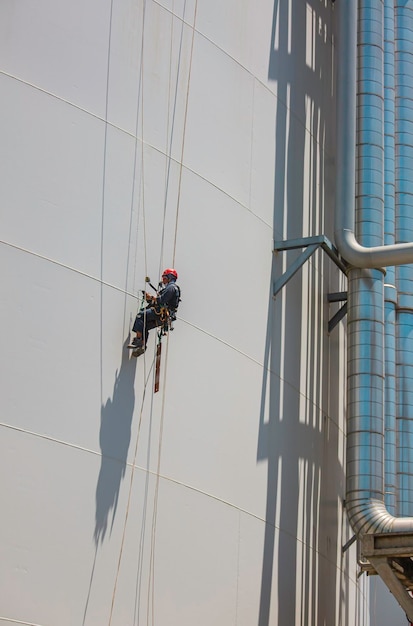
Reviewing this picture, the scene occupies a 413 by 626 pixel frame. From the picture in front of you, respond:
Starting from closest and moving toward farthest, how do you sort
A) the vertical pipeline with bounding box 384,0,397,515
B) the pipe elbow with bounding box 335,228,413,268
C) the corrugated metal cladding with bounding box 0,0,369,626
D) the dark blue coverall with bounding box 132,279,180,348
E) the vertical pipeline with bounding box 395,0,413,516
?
the corrugated metal cladding with bounding box 0,0,369,626 → the dark blue coverall with bounding box 132,279,180,348 → the pipe elbow with bounding box 335,228,413,268 → the vertical pipeline with bounding box 384,0,397,515 → the vertical pipeline with bounding box 395,0,413,516

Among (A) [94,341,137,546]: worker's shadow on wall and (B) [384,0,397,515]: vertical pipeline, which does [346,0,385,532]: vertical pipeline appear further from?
(A) [94,341,137,546]: worker's shadow on wall

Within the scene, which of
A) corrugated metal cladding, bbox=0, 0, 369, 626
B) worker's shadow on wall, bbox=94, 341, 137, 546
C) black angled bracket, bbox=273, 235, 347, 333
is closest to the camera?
corrugated metal cladding, bbox=0, 0, 369, 626

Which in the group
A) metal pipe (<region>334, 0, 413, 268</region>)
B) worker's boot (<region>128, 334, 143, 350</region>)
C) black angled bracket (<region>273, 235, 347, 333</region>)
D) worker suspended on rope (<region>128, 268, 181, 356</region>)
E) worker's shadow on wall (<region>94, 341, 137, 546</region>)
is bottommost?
worker's shadow on wall (<region>94, 341, 137, 546</region>)

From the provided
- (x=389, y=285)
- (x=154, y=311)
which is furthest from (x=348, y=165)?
(x=154, y=311)

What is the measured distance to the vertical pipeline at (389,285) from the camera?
66.2 feet

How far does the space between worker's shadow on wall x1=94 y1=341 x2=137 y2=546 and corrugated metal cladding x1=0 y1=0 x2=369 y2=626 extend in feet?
0.09

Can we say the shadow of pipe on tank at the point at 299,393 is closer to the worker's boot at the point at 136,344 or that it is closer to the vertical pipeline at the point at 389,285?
the vertical pipeline at the point at 389,285

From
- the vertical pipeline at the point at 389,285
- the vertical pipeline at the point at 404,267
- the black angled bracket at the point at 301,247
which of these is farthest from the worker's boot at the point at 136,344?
the vertical pipeline at the point at 404,267

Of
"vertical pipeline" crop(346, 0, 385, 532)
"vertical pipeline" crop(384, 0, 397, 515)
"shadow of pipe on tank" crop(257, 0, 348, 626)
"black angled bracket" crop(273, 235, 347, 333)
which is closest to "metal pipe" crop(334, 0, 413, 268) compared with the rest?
"black angled bracket" crop(273, 235, 347, 333)

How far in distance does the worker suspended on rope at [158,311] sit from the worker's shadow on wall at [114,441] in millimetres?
266

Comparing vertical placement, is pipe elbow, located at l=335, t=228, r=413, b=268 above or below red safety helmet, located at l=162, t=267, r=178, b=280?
above

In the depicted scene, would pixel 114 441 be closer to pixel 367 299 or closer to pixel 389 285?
pixel 367 299

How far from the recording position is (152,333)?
1585 cm

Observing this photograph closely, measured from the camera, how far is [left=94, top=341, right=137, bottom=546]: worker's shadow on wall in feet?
47.6
